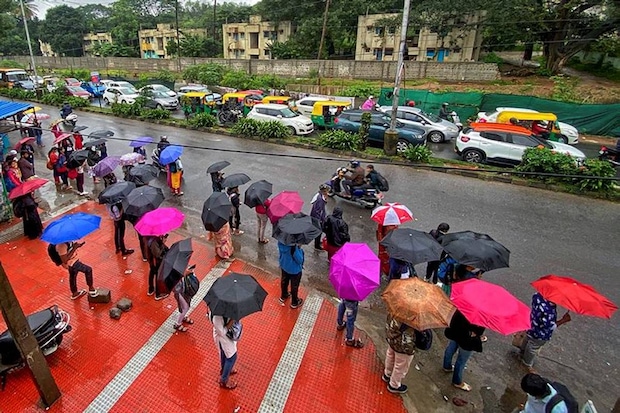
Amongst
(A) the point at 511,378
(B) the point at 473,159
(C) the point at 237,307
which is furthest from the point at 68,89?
(A) the point at 511,378

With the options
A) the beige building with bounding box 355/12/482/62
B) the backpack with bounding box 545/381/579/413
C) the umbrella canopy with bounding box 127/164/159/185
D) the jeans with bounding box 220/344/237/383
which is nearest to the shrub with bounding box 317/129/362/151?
the umbrella canopy with bounding box 127/164/159/185

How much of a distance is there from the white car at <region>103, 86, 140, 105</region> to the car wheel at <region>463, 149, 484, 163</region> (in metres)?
23.0

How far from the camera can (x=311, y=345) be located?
5688 mm

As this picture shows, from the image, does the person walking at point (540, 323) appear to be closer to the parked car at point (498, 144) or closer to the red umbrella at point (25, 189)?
the red umbrella at point (25, 189)

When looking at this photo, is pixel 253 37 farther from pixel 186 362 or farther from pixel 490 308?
pixel 490 308

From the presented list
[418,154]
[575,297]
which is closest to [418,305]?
[575,297]

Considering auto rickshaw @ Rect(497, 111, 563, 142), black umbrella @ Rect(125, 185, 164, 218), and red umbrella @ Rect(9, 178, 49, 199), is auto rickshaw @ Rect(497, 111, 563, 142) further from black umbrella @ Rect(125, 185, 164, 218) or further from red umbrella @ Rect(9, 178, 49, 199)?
red umbrella @ Rect(9, 178, 49, 199)

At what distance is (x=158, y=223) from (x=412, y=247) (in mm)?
4291

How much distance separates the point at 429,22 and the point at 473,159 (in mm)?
29265

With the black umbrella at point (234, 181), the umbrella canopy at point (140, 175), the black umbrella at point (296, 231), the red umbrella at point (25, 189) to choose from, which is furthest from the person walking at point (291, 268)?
the red umbrella at point (25, 189)

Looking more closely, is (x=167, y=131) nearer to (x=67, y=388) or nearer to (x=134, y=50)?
(x=67, y=388)

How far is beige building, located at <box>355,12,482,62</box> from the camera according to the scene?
3912 centimetres

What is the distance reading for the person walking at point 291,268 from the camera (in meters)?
5.95

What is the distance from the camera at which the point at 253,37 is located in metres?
54.7
